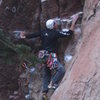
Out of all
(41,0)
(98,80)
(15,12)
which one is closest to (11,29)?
(15,12)

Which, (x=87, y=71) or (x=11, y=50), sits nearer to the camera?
(x=87, y=71)

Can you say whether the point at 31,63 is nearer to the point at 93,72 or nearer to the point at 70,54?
the point at 70,54

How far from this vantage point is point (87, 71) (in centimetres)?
618

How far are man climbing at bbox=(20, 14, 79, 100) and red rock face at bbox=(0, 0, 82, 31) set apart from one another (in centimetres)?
68

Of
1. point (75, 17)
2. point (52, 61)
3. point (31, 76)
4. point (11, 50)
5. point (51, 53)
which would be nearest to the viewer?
point (11, 50)

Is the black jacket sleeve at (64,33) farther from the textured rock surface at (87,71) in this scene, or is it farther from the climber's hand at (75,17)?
the textured rock surface at (87,71)

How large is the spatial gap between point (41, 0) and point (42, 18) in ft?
1.62

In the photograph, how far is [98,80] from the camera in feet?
18.9

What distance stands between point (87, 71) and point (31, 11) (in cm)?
454

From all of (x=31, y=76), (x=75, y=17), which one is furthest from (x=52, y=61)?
(x=31, y=76)

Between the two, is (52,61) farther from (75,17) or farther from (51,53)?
(75,17)

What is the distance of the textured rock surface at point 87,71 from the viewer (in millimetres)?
5875

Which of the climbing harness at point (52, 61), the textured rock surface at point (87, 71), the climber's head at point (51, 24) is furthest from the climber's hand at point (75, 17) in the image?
the textured rock surface at point (87, 71)

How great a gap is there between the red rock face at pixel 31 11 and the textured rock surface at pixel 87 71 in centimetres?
197
